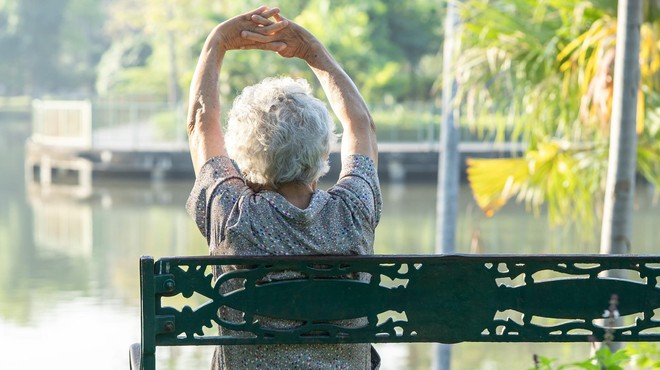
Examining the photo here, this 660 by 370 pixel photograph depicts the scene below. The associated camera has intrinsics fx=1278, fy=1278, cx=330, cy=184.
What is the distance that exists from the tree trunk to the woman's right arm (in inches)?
90.8

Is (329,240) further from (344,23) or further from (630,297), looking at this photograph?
(344,23)

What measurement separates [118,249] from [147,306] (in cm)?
1302

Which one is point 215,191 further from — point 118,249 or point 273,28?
point 118,249

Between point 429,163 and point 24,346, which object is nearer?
point 24,346

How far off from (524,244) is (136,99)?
25519 millimetres

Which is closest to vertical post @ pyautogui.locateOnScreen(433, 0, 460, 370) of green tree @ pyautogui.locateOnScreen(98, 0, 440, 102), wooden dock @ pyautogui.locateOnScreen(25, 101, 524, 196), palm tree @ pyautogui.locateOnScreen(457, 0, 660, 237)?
palm tree @ pyautogui.locateOnScreen(457, 0, 660, 237)

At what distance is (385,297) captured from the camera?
8.48ft

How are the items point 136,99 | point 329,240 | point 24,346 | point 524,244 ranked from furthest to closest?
1. point 136,99
2. point 524,244
3. point 24,346
4. point 329,240

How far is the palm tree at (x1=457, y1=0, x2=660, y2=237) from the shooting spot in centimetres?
693

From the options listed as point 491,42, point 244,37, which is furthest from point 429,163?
point 244,37

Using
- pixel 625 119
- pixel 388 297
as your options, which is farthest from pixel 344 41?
pixel 388 297

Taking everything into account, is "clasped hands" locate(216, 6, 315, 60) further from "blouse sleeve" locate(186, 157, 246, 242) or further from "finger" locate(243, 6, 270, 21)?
"blouse sleeve" locate(186, 157, 246, 242)

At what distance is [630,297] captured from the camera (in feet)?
8.89

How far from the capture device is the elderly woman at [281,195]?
247cm
